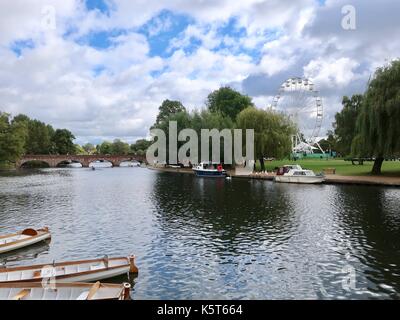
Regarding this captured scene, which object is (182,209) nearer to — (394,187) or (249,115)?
(394,187)

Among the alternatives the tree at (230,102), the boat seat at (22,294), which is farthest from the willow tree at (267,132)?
the boat seat at (22,294)

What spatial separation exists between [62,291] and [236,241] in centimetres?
1127

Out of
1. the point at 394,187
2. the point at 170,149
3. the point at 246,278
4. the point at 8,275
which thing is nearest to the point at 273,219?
the point at 246,278

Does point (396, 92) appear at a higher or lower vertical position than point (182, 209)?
higher

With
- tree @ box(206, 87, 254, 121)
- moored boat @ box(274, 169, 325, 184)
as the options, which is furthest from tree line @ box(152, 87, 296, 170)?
moored boat @ box(274, 169, 325, 184)

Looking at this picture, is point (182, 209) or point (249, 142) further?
point (249, 142)

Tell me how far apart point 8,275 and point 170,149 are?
81.7m

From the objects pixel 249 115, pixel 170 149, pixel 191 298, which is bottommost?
pixel 191 298

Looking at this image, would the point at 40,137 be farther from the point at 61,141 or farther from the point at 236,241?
the point at 236,241

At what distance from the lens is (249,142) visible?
7206 cm

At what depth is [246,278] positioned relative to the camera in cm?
1642
